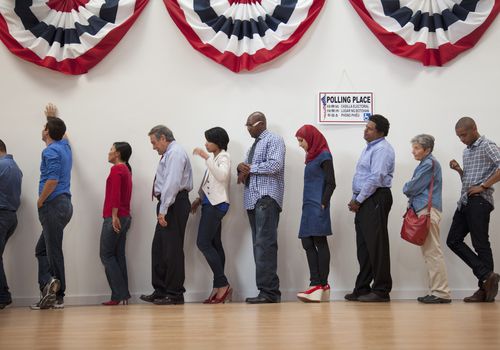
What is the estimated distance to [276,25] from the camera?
21.5ft

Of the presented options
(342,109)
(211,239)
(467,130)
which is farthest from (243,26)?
(467,130)

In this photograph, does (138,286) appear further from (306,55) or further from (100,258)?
(306,55)

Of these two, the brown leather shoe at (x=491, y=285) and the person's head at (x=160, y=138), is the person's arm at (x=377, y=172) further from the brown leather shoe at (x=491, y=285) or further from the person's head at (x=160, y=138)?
the person's head at (x=160, y=138)

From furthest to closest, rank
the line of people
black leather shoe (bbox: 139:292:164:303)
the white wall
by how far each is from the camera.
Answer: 1. the white wall
2. black leather shoe (bbox: 139:292:164:303)
3. the line of people

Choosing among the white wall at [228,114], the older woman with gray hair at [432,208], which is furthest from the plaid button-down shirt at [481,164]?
the white wall at [228,114]

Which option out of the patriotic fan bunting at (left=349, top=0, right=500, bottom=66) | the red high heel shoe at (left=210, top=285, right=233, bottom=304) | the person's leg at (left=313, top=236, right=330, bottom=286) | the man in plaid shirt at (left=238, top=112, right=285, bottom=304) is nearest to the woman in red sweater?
the red high heel shoe at (left=210, top=285, right=233, bottom=304)

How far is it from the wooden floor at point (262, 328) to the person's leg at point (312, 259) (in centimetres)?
68

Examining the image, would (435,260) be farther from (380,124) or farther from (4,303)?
(4,303)

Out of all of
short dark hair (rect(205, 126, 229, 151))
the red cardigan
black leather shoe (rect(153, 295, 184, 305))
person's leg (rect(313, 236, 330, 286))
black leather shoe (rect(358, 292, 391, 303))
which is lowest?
black leather shoe (rect(153, 295, 184, 305))

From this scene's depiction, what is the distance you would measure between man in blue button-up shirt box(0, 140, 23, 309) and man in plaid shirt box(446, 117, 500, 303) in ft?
12.9

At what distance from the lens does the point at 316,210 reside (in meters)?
5.79

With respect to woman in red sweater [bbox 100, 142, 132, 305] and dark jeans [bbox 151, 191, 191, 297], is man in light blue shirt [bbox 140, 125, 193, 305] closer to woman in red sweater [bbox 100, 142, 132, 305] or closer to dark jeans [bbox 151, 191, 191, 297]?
dark jeans [bbox 151, 191, 191, 297]

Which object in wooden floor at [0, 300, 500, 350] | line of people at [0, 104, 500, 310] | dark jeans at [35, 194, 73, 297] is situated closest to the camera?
wooden floor at [0, 300, 500, 350]

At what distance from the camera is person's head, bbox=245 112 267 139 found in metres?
6.05
